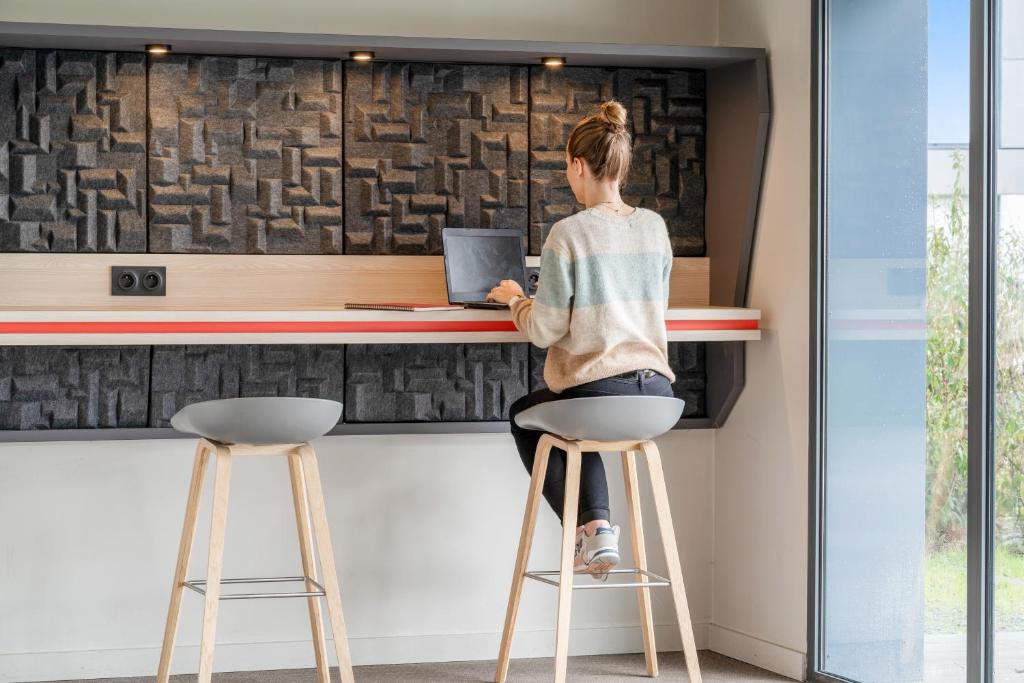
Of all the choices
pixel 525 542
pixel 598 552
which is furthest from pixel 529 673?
pixel 598 552

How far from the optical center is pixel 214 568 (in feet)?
10.9

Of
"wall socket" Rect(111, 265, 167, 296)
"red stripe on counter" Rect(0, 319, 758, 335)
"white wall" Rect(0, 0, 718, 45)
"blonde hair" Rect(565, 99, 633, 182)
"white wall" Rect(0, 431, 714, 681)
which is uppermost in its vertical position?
"white wall" Rect(0, 0, 718, 45)

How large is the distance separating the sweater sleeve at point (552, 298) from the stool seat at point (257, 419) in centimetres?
61

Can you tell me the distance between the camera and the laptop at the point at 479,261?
4.12 meters

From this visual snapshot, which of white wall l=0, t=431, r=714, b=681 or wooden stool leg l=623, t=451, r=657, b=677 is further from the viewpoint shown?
white wall l=0, t=431, r=714, b=681

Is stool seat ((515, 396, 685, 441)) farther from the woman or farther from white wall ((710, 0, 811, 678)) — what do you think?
white wall ((710, 0, 811, 678))

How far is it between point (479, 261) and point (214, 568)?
55.1 inches

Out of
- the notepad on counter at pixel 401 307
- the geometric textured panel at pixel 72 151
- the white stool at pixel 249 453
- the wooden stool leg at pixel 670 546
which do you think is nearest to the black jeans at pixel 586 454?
the wooden stool leg at pixel 670 546

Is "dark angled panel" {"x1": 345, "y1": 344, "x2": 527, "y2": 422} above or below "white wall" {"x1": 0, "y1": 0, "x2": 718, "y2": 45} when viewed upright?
below

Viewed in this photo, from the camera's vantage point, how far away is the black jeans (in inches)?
137

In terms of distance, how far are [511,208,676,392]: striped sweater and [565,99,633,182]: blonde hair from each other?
0.12 meters

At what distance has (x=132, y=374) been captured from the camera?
13.4 ft

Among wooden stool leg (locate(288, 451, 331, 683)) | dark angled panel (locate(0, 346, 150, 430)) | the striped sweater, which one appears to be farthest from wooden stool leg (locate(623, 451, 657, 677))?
dark angled panel (locate(0, 346, 150, 430))

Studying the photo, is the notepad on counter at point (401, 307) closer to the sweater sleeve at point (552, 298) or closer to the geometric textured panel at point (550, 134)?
the sweater sleeve at point (552, 298)
